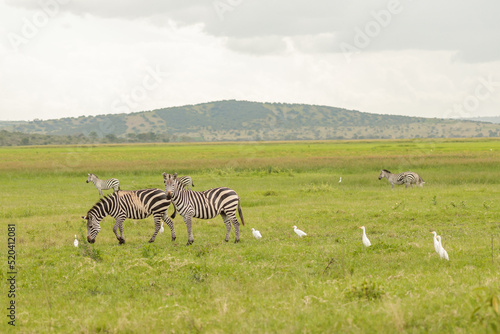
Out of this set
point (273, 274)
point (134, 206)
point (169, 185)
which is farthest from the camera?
point (134, 206)

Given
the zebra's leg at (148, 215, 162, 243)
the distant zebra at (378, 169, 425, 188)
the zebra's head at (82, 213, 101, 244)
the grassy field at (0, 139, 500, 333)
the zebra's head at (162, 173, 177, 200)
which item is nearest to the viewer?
the grassy field at (0, 139, 500, 333)

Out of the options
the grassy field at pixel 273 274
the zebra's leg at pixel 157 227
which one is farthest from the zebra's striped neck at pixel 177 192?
the grassy field at pixel 273 274

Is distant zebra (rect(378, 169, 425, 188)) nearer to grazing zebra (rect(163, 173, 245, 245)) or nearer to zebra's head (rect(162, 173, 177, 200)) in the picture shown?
grazing zebra (rect(163, 173, 245, 245))

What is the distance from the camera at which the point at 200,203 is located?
16.0 m

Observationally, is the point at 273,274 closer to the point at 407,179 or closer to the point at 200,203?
the point at 200,203

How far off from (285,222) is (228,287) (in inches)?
377

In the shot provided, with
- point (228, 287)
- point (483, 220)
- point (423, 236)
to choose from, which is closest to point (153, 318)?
point (228, 287)

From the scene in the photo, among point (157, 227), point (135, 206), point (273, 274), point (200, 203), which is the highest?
point (200, 203)

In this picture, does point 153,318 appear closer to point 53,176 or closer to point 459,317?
point 459,317

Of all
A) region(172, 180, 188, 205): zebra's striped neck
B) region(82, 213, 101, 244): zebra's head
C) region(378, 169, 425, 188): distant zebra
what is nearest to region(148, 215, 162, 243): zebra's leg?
region(172, 180, 188, 205): zebra's striped neck

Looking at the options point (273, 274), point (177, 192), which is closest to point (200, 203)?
point (177, 192)

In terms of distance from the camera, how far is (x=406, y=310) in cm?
725

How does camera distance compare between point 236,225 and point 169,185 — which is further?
point 236,225

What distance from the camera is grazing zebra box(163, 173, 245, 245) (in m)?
15.4
